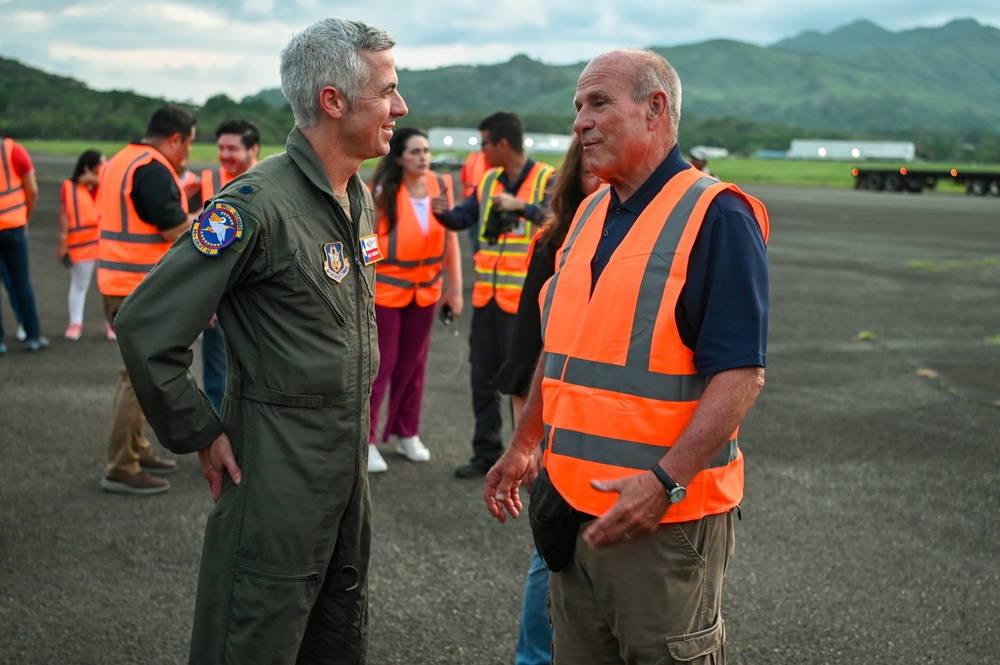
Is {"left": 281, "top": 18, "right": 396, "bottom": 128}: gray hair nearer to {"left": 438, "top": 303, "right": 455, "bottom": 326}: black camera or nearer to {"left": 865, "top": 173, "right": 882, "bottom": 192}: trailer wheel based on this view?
{"left": 438, "top": 303, "right": 455, "bottom": 326}: black camera

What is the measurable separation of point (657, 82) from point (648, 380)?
78 cm

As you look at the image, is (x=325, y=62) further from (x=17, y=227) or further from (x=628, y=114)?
(x=17, y=227)

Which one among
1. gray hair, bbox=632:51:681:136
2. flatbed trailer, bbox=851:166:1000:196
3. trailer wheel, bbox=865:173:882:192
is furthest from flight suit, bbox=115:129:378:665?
trailer wheel, bbox=865:173:882:192

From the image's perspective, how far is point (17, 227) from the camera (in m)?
9.32

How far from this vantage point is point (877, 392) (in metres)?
8.61

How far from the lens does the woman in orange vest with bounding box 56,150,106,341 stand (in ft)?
34.1

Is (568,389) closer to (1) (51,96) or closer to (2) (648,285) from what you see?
(2) (648,285)

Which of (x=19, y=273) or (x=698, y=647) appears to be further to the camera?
(x=19, y=273)

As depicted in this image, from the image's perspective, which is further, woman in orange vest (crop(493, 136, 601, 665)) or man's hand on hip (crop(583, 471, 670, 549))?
woman in orange vest (crop(493, 136, 601, 665))

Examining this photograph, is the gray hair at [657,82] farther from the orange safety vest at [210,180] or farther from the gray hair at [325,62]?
the orange safety vest at [210,180]

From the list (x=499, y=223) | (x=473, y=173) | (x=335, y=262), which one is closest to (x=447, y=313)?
(x=499, y=223)

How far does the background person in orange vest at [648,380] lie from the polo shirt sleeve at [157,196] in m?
3.88

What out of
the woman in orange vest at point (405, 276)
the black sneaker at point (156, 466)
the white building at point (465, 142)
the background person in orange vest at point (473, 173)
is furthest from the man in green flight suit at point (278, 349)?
the white building at point (465, 142)

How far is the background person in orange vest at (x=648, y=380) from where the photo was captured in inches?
93.4
